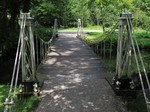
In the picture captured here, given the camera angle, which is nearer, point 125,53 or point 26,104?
point 26,104

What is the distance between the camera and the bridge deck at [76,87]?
5.96 metres

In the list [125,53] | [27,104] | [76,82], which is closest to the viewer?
[27,104]

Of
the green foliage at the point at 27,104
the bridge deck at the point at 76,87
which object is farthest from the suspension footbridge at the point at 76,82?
the green foliage at the point at 27,104

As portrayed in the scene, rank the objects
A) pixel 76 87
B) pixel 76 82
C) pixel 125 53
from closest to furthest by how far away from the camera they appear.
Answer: pixel 125 53 → pixel 76 87 → pixel 76 82

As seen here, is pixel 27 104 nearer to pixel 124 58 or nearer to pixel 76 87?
pixel 76 87

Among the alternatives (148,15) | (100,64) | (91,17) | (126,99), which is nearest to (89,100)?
(126,99)

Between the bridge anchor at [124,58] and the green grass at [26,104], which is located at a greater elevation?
the bridge anchor at [124,58]

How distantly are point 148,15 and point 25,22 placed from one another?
17887mm

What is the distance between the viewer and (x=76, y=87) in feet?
24.0

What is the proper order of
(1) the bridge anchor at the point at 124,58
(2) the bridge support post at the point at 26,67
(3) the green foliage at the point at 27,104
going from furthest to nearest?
(2) the bridge support post at the point at 26,67, (1) the bridge anchor at the point at 124,58, (3) the green foliage at the point at 27,104

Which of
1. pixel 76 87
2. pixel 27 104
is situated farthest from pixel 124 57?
pixel 27 104

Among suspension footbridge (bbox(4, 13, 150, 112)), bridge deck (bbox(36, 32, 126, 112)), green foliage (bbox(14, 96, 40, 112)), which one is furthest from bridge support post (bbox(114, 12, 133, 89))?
green foliage (bbox(14, 96, 40, 112))

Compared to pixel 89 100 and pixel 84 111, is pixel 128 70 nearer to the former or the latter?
pixel 89 100

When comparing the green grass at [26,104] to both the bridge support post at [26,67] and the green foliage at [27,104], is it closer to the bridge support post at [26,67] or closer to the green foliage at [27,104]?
the green foliage at [27,104]
